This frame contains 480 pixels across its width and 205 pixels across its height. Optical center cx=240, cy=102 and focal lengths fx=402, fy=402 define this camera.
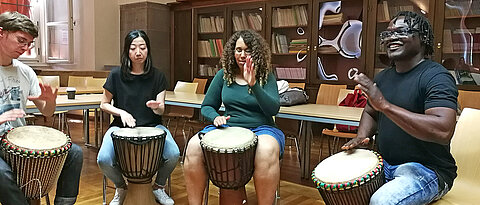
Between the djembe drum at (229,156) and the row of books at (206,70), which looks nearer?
the djembe drum at (229,156)

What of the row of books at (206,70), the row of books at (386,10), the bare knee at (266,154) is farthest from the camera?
the row of books at (206,70)

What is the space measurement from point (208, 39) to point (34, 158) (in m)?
4.73

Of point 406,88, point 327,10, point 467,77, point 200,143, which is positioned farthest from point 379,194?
point 327,10

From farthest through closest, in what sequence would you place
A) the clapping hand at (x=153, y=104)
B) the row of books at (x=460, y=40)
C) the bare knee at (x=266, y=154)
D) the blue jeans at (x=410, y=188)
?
the row of books at (x=460, y=40)
the clapping hand at (x=153, y=104)
the bare knee at (x=266, y=154)
the blue jeans at (x=410, y=188)

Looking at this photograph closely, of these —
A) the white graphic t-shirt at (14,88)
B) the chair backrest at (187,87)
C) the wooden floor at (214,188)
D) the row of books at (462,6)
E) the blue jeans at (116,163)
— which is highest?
A: the row of books at (462,6)

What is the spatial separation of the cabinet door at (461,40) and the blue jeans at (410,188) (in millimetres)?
3072

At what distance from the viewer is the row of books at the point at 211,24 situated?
20.3 feet

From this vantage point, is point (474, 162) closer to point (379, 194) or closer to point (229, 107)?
point (379, 194)

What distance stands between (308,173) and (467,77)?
7.09ft

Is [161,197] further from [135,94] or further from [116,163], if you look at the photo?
[135,94]

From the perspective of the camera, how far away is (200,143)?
2.13 meters

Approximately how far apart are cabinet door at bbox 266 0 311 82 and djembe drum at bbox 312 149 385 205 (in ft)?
12.5

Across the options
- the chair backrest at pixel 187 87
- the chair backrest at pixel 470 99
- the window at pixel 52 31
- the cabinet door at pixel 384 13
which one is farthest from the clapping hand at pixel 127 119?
the window at pixel 52 31

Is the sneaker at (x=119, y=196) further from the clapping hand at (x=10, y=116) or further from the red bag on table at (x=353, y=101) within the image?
the red bag on table at (x=353, y=101)
